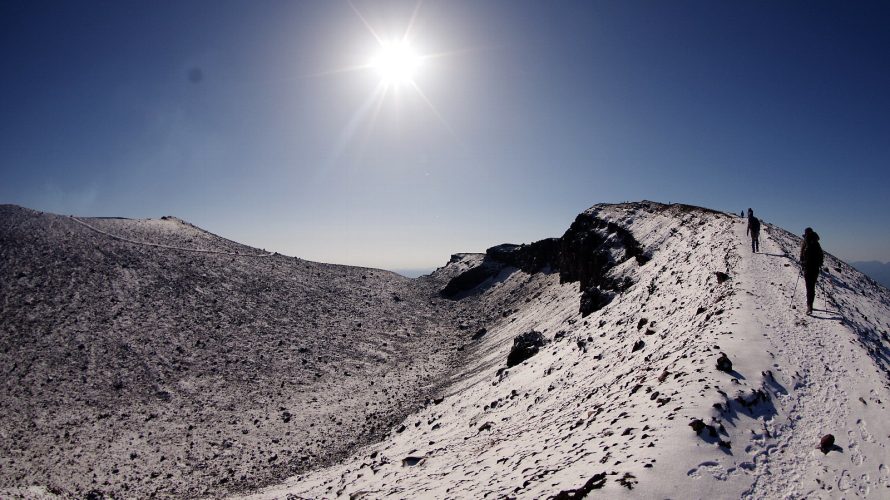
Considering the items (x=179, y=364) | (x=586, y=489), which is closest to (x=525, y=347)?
(x=586, y=489)

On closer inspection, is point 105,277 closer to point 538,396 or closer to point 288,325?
point 288,325

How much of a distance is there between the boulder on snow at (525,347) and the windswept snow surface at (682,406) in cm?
135

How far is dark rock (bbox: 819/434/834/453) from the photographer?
8.48 meters

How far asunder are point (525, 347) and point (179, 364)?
87.4 feet

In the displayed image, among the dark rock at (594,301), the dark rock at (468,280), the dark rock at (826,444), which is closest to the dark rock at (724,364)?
the dark rock at (826,444)

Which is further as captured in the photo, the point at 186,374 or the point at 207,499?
the point at 186,374

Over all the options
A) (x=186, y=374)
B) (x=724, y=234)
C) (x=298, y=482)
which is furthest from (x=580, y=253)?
(x=186, y=374)

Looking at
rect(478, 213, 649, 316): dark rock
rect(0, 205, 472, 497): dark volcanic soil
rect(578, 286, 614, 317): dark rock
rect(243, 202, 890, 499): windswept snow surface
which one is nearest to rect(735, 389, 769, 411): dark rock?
rect(243, 202, 890, 499): windswept snow surface

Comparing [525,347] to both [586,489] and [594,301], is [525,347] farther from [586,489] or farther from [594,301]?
[586,489]

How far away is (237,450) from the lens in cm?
2342

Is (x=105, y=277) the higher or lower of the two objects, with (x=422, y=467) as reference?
higher

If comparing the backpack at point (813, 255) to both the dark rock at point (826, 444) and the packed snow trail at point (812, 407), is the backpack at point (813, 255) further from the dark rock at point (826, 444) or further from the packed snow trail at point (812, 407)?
the dark rock at point (826, 444)

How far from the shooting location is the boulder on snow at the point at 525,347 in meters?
26.5

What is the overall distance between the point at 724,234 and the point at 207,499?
106 feet
